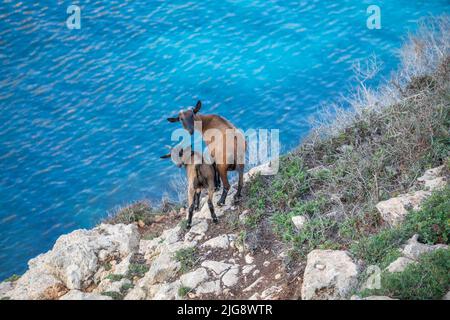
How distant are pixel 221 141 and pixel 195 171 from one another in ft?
2.66

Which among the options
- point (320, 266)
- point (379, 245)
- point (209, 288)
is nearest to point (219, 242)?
point (209, 288)

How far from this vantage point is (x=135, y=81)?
2023 centimetres

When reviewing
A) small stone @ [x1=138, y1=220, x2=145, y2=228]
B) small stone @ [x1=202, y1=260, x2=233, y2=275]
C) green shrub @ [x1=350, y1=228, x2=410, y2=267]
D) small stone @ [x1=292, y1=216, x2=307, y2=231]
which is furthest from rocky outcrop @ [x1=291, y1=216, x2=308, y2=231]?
small stone @ [x1=138, y1=220, x2=145, y2=228]

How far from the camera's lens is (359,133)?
1066 cm

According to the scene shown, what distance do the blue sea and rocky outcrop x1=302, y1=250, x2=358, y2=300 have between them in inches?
348

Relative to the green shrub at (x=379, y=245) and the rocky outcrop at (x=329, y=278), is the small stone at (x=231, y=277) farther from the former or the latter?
the green shrub at (x=379, y=245)

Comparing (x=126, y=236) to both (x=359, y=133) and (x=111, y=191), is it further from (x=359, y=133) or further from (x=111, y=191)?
(x=111, y=191)

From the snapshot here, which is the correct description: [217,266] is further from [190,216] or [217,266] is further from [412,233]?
[412,233]

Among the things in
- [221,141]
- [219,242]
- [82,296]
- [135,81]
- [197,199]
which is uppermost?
[135,81]

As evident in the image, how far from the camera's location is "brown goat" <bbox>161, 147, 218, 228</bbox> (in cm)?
891

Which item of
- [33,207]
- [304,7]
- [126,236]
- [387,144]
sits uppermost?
[304,7]
